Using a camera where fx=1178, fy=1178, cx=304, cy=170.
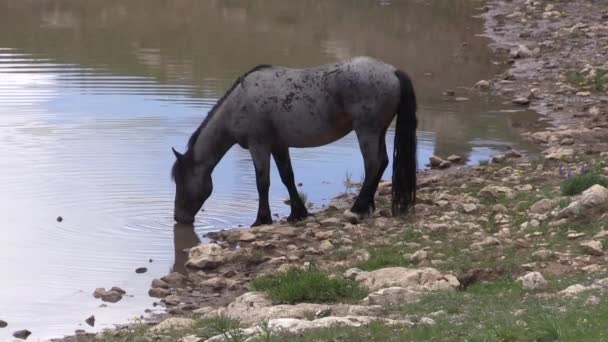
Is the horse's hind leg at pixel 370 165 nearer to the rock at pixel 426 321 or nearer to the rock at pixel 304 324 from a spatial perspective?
the rock at pixel 304 324

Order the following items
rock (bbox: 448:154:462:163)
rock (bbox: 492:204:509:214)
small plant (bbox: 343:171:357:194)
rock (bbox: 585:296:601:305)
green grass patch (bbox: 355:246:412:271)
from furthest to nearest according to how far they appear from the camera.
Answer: rock (bbox: 448:154:462:163)
small plant (bbox: 343:171:357:194)
rock (bbox: 492:204:509:214)
green grass patch (bbox: 355:246:412:271)
rock (bbox: 585:296:601:305)

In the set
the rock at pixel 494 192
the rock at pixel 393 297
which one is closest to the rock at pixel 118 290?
the rock at pixel 393 297

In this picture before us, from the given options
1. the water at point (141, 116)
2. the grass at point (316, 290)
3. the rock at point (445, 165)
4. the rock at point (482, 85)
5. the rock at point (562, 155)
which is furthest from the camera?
the rock at point (482, 85)

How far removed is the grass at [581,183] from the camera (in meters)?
11.2

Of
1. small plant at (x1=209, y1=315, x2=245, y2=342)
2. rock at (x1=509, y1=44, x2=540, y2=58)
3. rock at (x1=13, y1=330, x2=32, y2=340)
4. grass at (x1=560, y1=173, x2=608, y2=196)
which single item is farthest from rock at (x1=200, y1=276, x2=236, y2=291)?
rock at (x1=509, y1=44, x2=540, y2=58)

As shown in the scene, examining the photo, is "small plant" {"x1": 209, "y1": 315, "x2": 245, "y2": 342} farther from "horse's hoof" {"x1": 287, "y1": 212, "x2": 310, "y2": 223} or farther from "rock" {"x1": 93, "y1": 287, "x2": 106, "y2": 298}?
"horse's hoof" {"x1": 287, "y1": 212, "x2": 310, "y2": 223}

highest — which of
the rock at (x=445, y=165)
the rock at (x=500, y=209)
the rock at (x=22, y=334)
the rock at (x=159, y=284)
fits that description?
the rock at (x=500, y=209)

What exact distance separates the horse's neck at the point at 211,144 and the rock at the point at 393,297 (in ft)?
14.9

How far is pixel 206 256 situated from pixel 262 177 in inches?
65.2

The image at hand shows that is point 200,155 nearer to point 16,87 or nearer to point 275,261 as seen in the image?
point 275,261

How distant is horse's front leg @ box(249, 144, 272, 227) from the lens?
40.2ft

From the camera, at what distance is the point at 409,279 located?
355 inches

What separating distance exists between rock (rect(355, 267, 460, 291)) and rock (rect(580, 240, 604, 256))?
1180 mm

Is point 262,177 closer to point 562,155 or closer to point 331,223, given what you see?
point 331,223
